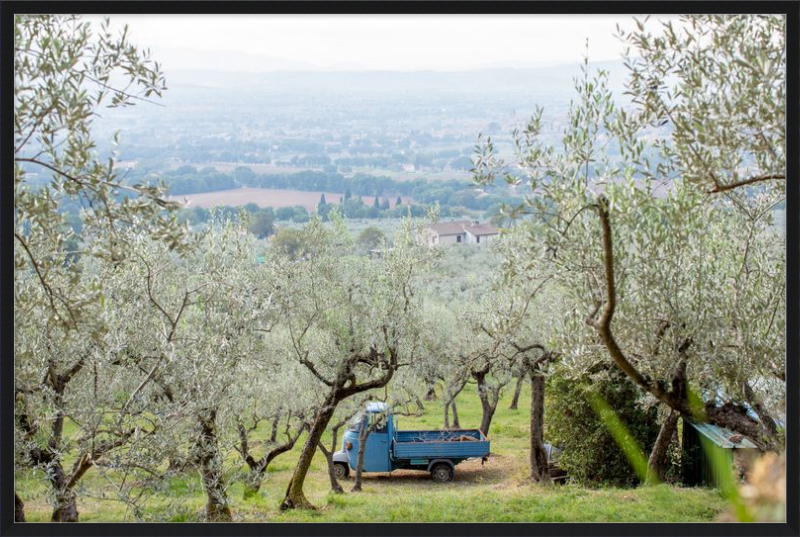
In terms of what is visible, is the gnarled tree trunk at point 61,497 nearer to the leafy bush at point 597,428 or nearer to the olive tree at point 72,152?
the olive tree at point 72,152

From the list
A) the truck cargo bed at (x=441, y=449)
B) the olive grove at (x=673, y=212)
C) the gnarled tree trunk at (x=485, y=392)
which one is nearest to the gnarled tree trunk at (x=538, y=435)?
the truck cargo bed at (x=441, y=449)

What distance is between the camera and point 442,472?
662 inches

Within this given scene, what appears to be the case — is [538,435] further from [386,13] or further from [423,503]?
[386,13]

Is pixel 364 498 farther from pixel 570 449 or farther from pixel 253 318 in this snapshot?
pixel 253 318

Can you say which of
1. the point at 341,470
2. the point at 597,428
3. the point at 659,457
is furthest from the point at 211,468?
the point at 341,470

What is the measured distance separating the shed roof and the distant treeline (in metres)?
4.95

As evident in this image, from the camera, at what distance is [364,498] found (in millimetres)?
13195

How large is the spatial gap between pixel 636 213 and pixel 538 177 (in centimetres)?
102

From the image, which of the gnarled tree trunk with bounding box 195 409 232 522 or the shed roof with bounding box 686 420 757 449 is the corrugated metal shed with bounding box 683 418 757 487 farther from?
the gnarled tree trunk with bounding box 195 409 232 522

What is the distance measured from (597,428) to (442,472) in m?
5.21

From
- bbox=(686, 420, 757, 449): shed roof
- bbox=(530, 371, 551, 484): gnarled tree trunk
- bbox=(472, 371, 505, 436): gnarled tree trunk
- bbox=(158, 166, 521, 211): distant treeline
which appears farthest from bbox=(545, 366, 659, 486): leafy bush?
bbox=(472, 371, 505, 436): gnarled tree trunk

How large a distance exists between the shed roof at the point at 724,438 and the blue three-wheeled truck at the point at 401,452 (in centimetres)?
614

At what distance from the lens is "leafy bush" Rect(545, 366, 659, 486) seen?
12.5m

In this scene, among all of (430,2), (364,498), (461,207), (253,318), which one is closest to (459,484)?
(364,498)
